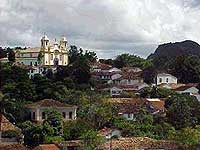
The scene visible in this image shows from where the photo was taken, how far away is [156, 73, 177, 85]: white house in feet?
173

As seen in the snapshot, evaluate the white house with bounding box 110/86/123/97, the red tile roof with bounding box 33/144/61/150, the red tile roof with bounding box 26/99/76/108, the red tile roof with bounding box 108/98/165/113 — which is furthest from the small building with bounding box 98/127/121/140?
the white house with bounding box 110/86/123/97

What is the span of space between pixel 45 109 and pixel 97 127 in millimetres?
5015

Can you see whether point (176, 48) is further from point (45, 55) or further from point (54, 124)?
point (54, 124)

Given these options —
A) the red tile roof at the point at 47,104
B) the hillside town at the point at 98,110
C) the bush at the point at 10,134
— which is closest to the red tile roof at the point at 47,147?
the hillside town at the point at 98,110

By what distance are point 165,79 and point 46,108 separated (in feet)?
71.0

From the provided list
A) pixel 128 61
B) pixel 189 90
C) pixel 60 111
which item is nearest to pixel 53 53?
pixel 128 61

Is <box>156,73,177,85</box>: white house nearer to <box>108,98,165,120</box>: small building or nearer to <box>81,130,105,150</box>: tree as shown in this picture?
<box>108,98,165,120</box>: small building

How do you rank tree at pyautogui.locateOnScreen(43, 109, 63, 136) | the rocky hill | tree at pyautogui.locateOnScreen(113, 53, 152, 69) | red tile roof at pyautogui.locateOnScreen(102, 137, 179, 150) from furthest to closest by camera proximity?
the rocky hill → tree at pyautogui.locateOnScreen(113, 53, 152, 69) → tree at pyautogui.locateOnScreen(43, 109, 63, 136) → red tile roof at pyautogui.locateOnScreen(102, 137, 179, 150)

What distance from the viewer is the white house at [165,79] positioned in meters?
52.7

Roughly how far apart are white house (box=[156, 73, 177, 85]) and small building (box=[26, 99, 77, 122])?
66.5 ft

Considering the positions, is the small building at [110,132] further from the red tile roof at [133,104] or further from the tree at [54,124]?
the red tile roof at [133,104]

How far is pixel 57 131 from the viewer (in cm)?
2803

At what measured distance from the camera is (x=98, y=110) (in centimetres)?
3073

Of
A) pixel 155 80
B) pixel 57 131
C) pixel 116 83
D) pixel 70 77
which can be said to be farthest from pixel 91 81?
pixel 57 131
